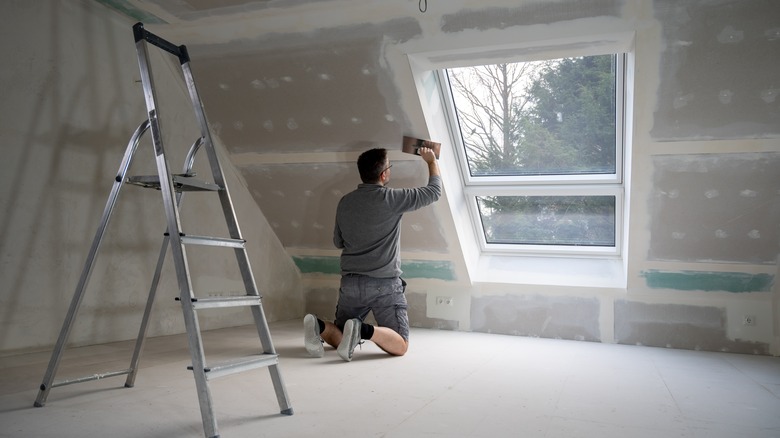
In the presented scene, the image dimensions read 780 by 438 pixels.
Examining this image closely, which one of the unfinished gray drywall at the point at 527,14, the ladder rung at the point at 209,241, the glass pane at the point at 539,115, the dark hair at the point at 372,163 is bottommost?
the ladder rung at the point at 209,241

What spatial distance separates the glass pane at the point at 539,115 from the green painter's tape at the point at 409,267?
32.4 inches

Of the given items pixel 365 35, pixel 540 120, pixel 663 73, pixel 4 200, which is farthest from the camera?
pixel 540 120

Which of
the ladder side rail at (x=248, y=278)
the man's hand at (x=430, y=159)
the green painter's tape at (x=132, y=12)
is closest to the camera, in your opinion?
the ladder side rail at (x=248, y=278)

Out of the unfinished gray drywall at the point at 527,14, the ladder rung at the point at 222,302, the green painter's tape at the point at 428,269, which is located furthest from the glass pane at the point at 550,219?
the ladder rung at the point at 222,302

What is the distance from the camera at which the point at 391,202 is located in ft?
10.7

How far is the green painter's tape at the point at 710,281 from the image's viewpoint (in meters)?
3.70

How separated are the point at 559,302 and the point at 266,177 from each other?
7.20 feet

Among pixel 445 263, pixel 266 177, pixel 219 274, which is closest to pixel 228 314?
pixel 219 274

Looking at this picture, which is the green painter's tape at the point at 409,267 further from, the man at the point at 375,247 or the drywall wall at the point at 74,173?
the drywall wall at the point at 74,173

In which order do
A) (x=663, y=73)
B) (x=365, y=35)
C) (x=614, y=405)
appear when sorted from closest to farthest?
1. (x=614, y=405)
2. (x=663, y=73)
3. (x=365, y=35)

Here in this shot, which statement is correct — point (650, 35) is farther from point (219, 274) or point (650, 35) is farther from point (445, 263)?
point (219, 274)

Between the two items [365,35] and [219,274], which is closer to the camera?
[365,35]

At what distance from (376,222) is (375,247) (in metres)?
0.14

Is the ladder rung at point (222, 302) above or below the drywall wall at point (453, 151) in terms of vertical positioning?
below
